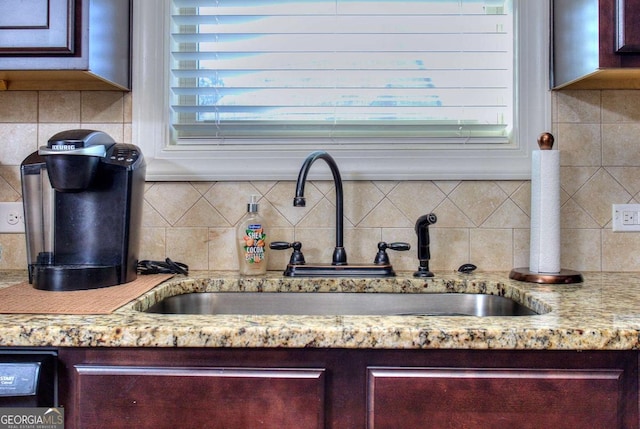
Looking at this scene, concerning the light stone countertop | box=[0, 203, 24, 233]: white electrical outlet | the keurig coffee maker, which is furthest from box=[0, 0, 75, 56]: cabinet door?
the light stone countertop

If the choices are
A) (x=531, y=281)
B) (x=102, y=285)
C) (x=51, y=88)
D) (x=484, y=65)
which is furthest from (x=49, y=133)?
(x=531, y=281)

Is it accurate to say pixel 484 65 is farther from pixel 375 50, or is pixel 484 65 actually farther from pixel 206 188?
pixel 206 188

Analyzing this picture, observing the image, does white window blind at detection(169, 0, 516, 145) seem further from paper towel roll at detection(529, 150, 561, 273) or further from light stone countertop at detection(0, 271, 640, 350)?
light stone countertop at detection(0, 271, 640, 350)

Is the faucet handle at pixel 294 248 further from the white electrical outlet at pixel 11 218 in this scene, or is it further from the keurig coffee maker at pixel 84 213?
the white electrical outlet at pixel 11 218

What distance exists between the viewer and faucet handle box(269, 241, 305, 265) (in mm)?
1387

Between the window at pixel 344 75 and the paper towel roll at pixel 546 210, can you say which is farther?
the window at pixel 344 75

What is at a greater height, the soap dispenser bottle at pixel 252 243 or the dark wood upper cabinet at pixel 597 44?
the dark wood upper cabinet at pixel 597 44

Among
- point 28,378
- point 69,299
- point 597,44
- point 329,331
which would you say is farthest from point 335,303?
point 597,44

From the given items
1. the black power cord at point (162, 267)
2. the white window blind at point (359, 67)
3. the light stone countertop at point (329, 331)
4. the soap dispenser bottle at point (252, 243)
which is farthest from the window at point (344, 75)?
the light stone countertop at point (329, 331)

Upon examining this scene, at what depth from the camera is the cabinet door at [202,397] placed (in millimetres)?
848

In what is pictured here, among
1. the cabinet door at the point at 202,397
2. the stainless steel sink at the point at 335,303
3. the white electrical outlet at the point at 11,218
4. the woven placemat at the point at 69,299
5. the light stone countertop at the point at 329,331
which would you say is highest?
the white electrical outlet at the point at 11,218

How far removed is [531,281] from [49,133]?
1.40 m

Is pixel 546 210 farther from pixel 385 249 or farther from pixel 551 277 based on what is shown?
pixel 385 249

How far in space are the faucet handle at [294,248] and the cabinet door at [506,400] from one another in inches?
23.7
